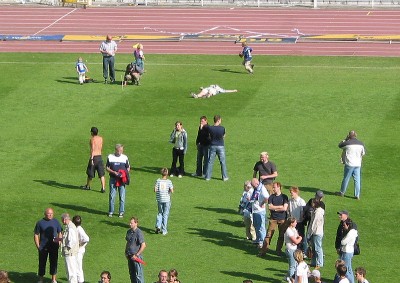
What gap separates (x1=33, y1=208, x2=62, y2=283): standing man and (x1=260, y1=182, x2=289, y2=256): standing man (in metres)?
4.92

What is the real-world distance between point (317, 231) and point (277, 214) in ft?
4.22

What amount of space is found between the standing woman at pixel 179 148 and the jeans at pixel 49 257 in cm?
778

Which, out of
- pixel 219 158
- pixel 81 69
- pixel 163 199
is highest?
pixel 81 69

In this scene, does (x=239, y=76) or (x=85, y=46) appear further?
(x=85, y=46)

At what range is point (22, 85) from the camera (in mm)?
45250

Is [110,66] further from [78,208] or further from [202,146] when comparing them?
[78,208]

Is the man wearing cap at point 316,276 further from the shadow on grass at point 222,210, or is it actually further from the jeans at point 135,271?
the shadow on grass at point 222,210

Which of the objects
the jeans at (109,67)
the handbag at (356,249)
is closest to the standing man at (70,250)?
the handbag at (356,249)

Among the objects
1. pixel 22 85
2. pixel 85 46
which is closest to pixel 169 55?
pixel 85 46

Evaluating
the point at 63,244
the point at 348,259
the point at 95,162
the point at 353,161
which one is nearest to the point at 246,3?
the point at 95,162

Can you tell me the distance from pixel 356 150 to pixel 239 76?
14.6m

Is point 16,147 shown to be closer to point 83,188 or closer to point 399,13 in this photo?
point 83,188

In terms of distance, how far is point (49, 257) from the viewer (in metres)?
27.1

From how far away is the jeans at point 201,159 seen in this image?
34.3 metres
